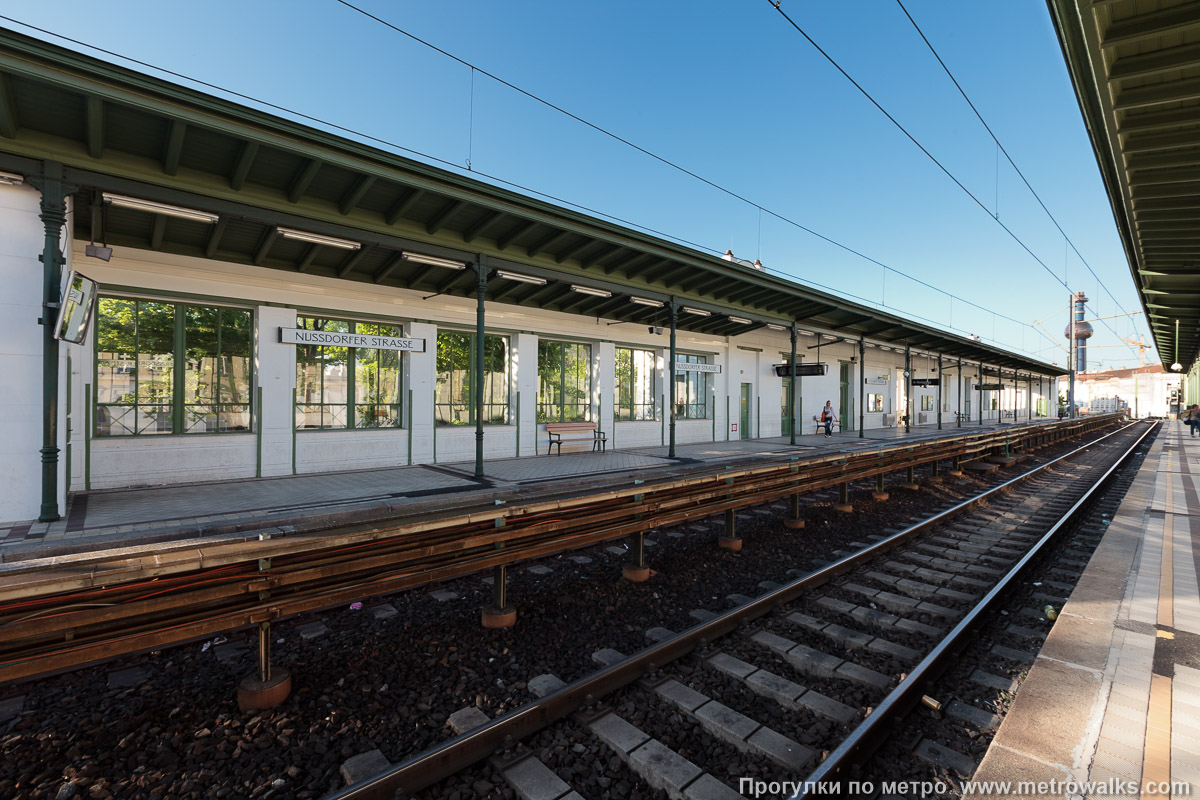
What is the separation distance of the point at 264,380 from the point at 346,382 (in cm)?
172

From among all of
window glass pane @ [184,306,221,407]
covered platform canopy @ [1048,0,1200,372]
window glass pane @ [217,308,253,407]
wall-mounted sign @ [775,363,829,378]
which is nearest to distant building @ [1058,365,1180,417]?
wall-mounted sign @ [775,363,829,378]

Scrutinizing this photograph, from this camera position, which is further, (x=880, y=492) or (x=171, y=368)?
(x=171, y=368)

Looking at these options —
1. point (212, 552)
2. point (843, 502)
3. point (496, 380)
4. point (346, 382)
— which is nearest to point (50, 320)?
point (346, 382)

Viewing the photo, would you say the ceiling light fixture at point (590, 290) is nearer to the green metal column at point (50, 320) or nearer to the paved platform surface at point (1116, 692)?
the green metal column at point (50, 320)

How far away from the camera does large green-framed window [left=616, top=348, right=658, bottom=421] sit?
18500 millimetres

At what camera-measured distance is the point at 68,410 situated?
26.9ft

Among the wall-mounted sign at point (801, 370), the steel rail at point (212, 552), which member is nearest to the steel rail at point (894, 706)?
the steel rail at point (212, 552)

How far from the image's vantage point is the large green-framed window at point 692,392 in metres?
20.1

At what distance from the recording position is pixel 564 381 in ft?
55.4

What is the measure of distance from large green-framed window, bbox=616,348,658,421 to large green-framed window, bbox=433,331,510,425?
4.53 metres

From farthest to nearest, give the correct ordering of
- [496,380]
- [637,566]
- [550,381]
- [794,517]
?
[550,381] < [496,380] < [794,517] < [637,566]

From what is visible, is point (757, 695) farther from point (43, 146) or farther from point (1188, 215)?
point (1188, 215)

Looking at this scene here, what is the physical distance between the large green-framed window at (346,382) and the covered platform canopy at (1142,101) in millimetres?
12930

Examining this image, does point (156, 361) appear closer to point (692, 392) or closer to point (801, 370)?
point (692, 392)
